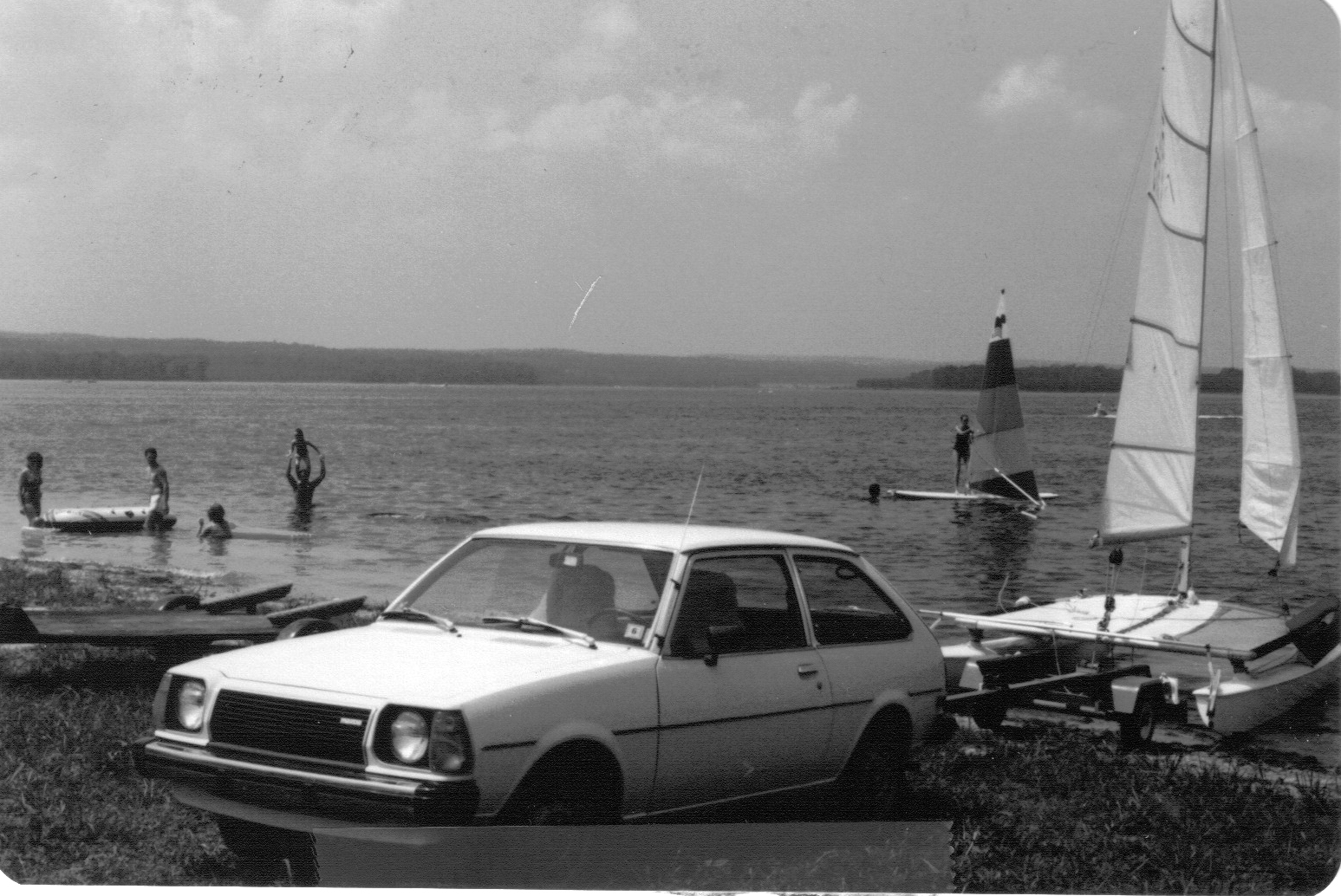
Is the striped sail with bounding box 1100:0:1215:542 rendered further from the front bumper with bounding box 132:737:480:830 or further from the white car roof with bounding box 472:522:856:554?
the front bumper with bounding box 132:737:480:830

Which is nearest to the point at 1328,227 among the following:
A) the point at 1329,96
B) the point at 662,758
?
the point at 1329,96

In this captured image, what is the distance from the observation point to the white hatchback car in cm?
475

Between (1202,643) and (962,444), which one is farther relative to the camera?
(962,444)

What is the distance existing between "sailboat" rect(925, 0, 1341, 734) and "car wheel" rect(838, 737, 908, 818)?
14.7 ft

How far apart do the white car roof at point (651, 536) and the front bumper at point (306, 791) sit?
1559 mm

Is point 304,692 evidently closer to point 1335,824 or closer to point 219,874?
point 219,874

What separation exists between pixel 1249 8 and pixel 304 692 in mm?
10515

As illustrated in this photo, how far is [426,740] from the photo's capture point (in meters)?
4.69

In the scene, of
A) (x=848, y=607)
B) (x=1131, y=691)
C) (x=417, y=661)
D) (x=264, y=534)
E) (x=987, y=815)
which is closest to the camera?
(x=417, y=661)

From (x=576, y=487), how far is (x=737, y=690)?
35030mm

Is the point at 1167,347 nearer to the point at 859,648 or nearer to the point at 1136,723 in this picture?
the point at 1136,723

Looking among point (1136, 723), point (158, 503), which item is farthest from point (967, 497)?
point (1136, 723)

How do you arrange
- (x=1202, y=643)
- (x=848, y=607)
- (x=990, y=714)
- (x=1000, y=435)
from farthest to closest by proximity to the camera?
(x=1000, y=435) → (x=1202, y=643) → (x=990, y=714) → (x=848, y=607)

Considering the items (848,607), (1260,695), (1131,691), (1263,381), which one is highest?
(1263,381)
